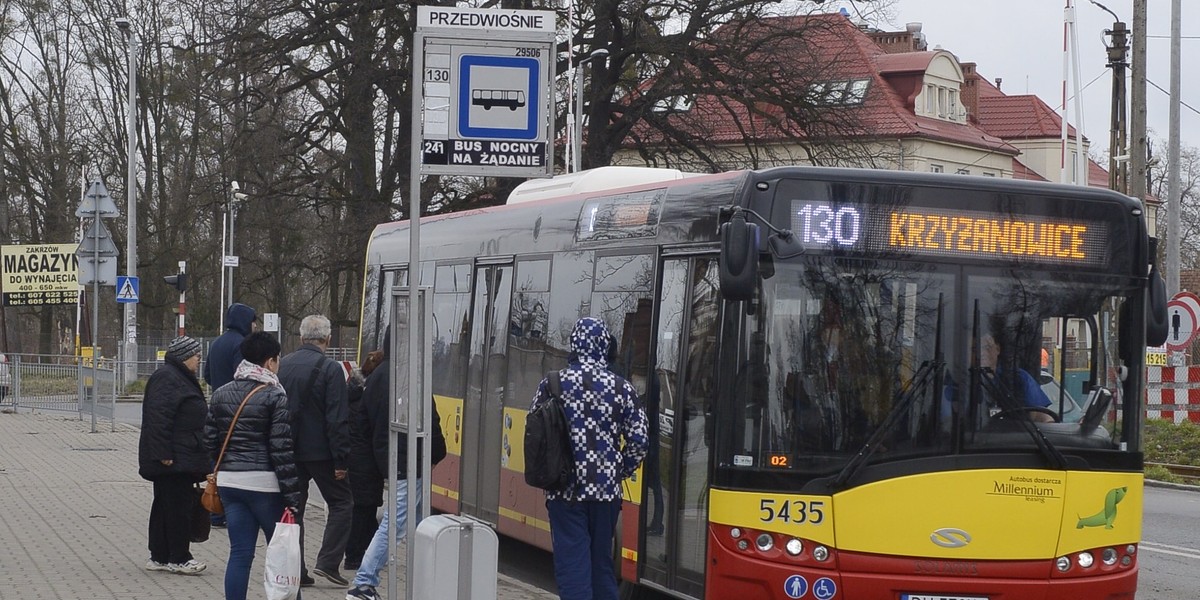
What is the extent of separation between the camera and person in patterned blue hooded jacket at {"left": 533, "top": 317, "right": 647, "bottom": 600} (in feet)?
26.3

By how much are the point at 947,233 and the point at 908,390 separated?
2.83 feet

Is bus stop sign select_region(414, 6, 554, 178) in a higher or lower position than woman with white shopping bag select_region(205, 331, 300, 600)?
higher

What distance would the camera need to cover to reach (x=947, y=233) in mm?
8398

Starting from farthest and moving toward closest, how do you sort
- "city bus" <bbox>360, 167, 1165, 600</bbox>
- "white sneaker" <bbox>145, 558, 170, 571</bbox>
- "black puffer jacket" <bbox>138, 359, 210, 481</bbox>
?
"white sneaker" <bbox>145, 558, 170, 571</bbox> → "black puffer jacket" <bbox>138, 359, 210, 481</bbox> → "city bus" <bbox>360, 167, 1165, 600</bbox>

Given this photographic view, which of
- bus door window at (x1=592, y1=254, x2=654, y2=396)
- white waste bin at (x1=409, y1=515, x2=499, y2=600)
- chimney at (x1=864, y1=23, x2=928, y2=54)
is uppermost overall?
chimney at (x1=864, y1=23, x2=928, y2=54)

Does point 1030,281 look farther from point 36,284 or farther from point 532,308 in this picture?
point 36,284

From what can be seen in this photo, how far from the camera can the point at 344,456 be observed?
10250 millimetres

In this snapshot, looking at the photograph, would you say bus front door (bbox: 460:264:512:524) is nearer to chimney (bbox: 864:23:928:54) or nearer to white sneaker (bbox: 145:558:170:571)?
white sneaker (bbox: 145:558:170:571)

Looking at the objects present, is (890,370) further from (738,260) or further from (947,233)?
(738,260)

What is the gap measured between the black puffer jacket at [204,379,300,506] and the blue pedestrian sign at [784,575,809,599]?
257 centimetres

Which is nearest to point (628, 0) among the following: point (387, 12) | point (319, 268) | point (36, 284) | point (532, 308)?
point (387, 12)

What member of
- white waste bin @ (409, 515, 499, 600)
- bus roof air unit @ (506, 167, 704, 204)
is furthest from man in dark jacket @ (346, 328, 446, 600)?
bus roof air unit @ (506, 167, 704, 204)

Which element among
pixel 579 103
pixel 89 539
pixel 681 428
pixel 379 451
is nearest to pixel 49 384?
pixel 579 103

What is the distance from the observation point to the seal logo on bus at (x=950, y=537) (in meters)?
8.08
